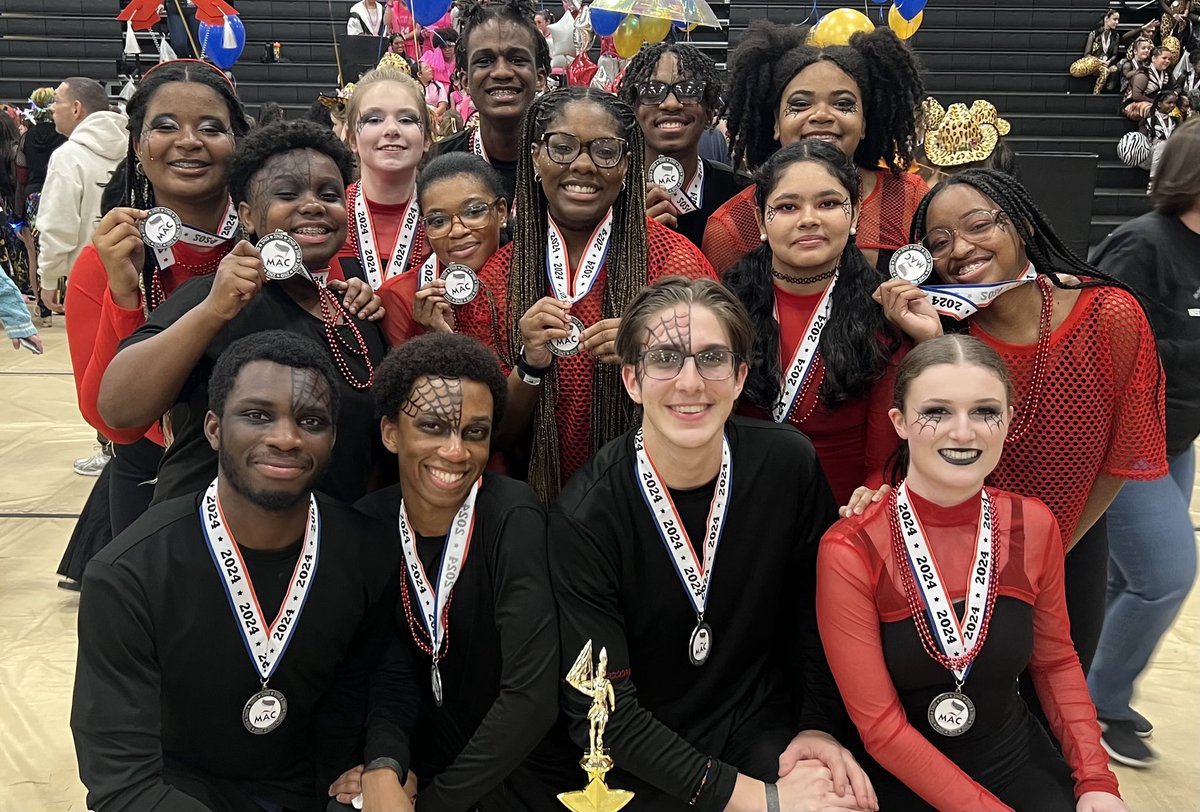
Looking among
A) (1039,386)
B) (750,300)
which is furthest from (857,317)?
(1039,386)

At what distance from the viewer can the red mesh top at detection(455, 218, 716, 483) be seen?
8.91 ft

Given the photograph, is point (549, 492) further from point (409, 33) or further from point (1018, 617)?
point (409, 33)

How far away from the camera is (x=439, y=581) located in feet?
7.80

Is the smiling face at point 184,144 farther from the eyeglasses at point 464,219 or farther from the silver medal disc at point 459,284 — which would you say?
the silver medal disc at point 459,284

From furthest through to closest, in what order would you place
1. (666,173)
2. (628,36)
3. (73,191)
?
(73,191) → (628,36) → (666,173)

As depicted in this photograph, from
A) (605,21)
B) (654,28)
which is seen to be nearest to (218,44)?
(605,21)

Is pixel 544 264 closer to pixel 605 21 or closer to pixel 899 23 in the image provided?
pixel 605 21

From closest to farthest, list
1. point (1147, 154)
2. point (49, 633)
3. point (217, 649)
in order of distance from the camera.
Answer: point (217, 649)
point (49, 633)
point (1147, 154)

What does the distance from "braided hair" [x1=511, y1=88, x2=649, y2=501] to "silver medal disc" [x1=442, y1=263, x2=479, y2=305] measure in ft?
0.52

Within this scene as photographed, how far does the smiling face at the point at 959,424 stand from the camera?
2.27m

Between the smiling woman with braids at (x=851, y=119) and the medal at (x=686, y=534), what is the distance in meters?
0.88

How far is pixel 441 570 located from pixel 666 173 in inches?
61.9

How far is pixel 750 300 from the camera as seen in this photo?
8.96 feet

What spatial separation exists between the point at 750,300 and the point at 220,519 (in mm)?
1423
